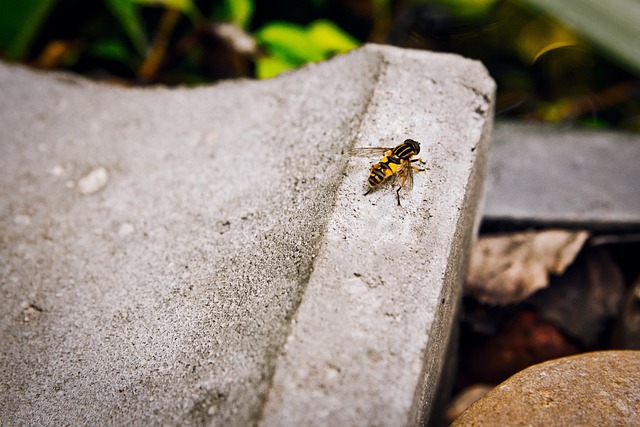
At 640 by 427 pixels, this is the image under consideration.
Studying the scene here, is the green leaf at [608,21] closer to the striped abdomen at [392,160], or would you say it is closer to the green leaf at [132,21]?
the striped abdomen at [392,160]

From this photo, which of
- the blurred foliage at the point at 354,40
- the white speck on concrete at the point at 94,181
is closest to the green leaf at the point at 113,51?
the blurred foliage at the point at 354,40

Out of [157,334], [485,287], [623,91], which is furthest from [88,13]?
[623,91]

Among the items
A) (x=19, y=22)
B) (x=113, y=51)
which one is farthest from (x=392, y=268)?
(x=19, y=22)

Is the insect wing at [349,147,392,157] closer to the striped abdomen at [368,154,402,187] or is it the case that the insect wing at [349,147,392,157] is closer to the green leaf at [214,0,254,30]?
the striped abdomen at [368,154,402,187]

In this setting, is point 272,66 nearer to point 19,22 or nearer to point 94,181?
point 94,181

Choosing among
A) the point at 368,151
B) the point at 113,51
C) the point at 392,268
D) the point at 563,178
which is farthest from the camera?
the point at 113,51

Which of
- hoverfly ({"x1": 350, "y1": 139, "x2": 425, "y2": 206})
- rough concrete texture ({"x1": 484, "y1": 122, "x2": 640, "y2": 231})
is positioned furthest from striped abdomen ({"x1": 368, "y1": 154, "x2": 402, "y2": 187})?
rough concrete texture ({"x1": 484, "y1": 122, "x2": 640, "y2": 231})

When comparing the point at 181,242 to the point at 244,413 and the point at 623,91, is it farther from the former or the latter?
the point at 623,91
